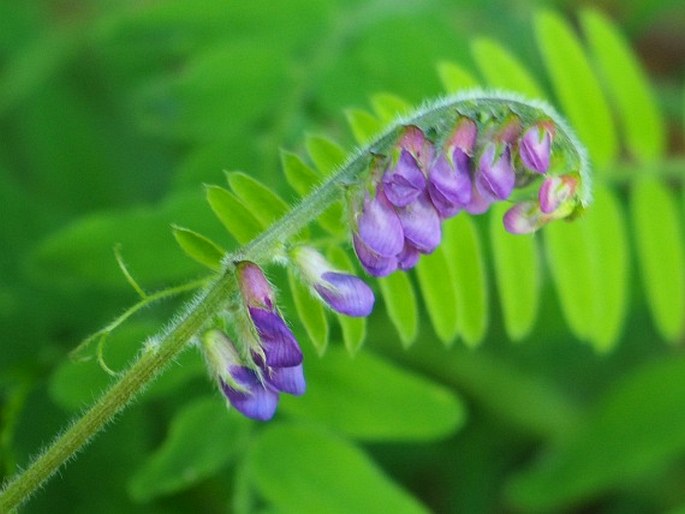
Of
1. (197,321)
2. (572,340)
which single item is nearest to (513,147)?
(197,321)

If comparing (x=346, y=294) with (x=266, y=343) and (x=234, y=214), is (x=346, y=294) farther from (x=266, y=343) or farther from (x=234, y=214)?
(x=234, y=214)

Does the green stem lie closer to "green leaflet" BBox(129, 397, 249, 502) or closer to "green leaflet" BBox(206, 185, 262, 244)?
"green leaflet" BBox(206, 185, 262, 244)

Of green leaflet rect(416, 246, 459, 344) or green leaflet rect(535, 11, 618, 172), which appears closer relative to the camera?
green leaflet rect(416, 246, 459, 344)

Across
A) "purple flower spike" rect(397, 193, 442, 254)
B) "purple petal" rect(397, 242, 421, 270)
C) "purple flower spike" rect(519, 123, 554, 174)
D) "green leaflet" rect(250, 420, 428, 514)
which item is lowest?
"green leaflet" rect(250, 420, 428, 514)

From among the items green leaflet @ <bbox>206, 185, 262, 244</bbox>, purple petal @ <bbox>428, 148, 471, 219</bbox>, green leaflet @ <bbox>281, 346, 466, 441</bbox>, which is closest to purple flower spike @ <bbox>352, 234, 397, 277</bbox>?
purple petal @ <bbox>428, 148, 471, 219</bbox>

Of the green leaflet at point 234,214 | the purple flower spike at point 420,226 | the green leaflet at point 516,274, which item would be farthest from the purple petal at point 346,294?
the green leaflet at point 516,274

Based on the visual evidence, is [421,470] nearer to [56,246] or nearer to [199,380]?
[199,380]
